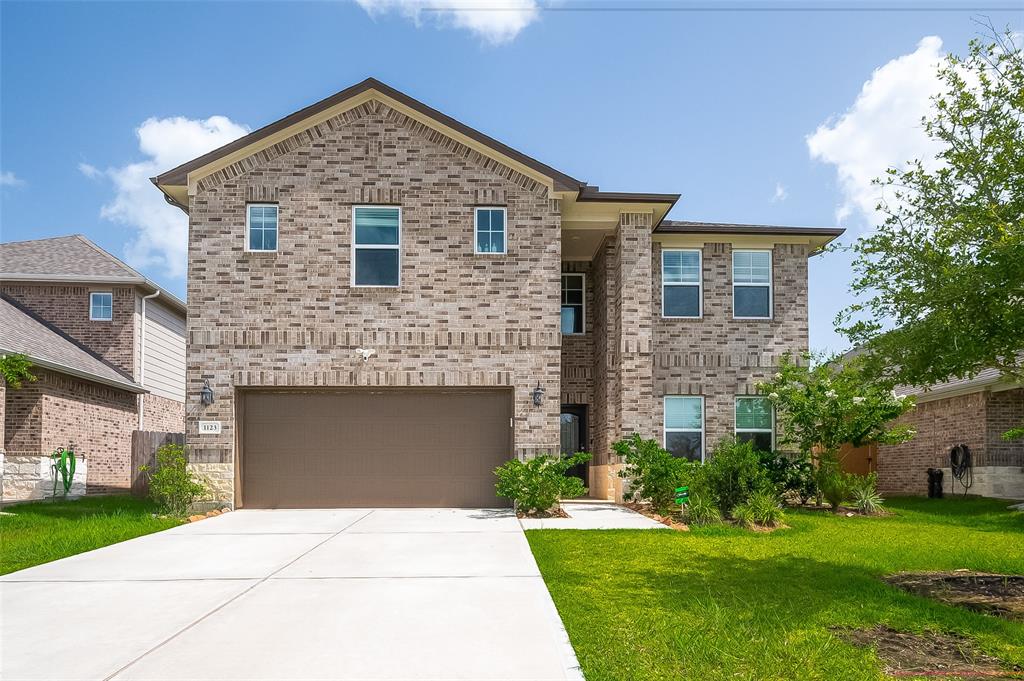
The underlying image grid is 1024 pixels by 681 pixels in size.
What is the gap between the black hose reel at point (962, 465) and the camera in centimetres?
1886

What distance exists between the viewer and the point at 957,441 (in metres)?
19.7

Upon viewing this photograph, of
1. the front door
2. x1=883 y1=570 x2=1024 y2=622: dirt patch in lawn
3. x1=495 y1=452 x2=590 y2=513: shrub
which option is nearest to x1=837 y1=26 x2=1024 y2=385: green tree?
x1=883 y1=570 x2=1024 y2=622: dirt patch in lawn

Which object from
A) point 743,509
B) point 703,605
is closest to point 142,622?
point 703,605

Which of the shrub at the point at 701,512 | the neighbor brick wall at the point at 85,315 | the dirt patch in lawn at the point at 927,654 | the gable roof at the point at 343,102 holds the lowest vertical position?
the shrub at the point at 701,512

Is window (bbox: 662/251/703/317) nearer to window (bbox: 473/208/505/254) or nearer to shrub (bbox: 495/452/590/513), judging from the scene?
window (bbox: 473/208/505/254)

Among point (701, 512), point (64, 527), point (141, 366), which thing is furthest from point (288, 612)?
point (141, 366)

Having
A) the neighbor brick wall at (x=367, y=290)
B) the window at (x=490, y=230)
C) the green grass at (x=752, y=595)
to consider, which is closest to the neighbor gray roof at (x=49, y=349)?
the neighbor brick wall at (x=367, y=290)

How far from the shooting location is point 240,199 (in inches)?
639

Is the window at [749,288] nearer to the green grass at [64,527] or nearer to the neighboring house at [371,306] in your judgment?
the neighboring house at [371,306]

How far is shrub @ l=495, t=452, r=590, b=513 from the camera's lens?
47.4 feet

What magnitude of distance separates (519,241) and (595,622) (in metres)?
10.7

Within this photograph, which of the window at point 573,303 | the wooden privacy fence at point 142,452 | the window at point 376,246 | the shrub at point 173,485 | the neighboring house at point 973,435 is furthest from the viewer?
the wooden privacy fence at point 142,452

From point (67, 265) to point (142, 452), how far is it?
6.02 meters

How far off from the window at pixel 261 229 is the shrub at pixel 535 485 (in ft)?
20.6
